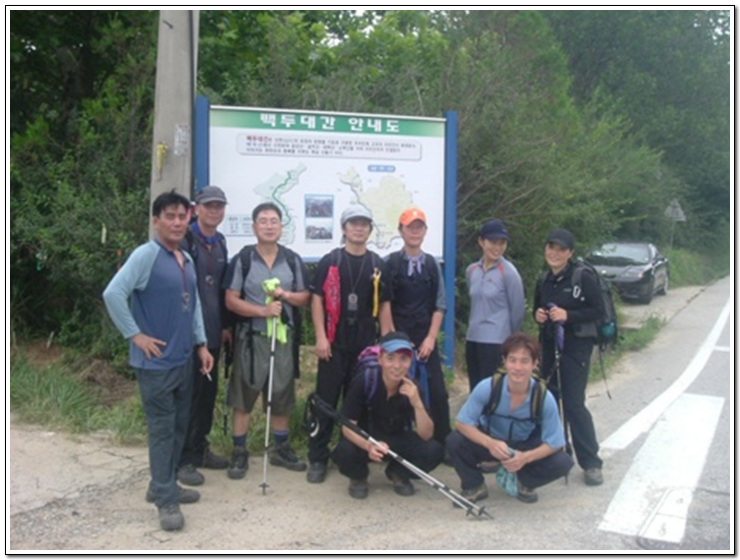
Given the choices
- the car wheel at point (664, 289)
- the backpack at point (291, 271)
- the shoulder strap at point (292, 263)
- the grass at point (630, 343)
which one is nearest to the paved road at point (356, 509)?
the backpack at point (291, 271)

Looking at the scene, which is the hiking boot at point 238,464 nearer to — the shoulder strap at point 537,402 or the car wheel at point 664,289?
the shoulder strap at point 537,402

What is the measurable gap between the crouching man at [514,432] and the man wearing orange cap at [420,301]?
1.91 feet

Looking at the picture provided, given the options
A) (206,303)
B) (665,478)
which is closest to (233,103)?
(206,303)

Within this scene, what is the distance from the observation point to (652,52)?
39688mm

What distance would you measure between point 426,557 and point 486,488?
994 mm

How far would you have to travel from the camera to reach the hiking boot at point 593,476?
524 centimetres

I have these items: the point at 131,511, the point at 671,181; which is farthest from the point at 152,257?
the point at 671,181

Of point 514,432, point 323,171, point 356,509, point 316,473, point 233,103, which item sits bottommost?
point 356,509

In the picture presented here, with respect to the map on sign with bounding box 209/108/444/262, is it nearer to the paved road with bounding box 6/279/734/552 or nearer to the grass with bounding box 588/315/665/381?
the paved road with bounding box 6/279/734/552

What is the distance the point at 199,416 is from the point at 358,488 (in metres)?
1.13

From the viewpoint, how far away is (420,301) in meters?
5.44

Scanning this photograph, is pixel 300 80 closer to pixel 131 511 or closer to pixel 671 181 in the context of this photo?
pixel 131 511

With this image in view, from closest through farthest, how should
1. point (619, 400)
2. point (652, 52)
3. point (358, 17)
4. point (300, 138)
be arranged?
1. point (300, 138)
2. point (619, 400)
3. point (358, 17)
4. point (652, 52)

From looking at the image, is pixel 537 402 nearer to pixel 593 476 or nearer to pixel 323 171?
pixel 593 476
